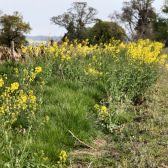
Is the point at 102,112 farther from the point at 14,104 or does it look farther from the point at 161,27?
the point at 161,27

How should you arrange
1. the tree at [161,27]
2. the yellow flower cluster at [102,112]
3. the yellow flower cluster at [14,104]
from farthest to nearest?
the tree at [161,27], the yellow flower cluster at [102,112], the yellow flower cluster at [14,104]

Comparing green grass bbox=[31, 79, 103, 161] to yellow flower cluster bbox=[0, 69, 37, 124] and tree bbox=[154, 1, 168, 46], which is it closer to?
yellow flower cluster bbox=[0, 69, 37, 124]

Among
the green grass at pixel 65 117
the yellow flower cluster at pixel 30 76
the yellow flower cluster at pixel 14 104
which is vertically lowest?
the green grass at pixel 65 117

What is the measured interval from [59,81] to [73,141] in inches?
99.0

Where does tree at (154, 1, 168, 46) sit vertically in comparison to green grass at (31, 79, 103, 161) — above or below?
above

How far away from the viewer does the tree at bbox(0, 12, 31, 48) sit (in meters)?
26.0

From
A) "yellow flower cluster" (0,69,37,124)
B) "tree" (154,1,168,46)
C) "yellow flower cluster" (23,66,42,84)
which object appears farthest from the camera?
"tree" (154,1,168,46)

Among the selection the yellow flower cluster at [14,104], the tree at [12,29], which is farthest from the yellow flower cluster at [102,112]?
the tree at [12,29]

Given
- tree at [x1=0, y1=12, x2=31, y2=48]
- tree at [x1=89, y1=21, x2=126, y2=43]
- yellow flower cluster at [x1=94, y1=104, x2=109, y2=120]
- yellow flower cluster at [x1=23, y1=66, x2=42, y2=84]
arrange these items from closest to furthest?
yellow flower cluster at [x1=94, y1=104, x2=109, y2=120]
yellow flower cluster at [x1=23, y1=66, x2=42, y2=84]
tree at [x1=89, y1=21, x2=126, y2=43]
tree at [x1=0, y1=12, x2=31, y2=48]

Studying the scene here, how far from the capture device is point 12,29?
2675 cm

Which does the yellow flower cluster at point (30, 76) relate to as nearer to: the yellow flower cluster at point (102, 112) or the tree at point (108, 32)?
the yellow flower cluster at point (102, 112)

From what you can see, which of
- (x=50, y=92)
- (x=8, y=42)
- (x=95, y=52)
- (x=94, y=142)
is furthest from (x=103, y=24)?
(x=94, y=142)

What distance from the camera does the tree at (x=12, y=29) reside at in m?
26.0

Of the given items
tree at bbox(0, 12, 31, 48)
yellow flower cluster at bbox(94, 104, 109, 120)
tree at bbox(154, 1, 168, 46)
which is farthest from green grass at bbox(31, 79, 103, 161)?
tree at bbox(154, 1, 168, 46)
